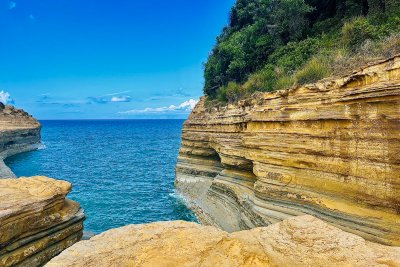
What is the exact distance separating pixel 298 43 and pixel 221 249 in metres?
17.9

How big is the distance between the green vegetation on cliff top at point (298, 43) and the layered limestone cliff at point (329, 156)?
8.56 feet

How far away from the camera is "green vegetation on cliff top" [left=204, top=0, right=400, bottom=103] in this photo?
515 inches

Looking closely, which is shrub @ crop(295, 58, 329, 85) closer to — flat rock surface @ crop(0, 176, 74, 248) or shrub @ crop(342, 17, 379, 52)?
shrub @ crop(342, 17, 379, 52)

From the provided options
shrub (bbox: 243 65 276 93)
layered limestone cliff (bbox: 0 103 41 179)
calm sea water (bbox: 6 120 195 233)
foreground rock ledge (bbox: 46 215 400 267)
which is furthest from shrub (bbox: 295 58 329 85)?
layered limestone cliff (bbox: 0 103 41 179)

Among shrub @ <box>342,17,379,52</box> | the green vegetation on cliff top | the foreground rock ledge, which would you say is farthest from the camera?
shrub @ <box>342,17,379,52</box>

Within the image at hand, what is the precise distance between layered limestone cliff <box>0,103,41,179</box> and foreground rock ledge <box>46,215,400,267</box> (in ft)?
142

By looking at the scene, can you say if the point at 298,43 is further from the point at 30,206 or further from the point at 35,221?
the point at 35,221

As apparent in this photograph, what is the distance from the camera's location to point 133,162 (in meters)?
38.6

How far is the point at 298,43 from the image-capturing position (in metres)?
20.2

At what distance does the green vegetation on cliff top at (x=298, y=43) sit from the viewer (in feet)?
42.9

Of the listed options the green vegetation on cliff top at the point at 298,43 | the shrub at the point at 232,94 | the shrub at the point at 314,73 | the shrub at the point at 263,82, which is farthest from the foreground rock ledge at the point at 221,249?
the shrub at the point at 232,94

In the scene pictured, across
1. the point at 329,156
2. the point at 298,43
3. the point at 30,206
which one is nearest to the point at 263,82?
the point at 298,43

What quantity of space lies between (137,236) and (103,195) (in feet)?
63.0

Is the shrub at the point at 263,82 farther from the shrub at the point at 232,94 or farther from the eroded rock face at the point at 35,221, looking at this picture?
the eroded rock face at the point at 35,221
